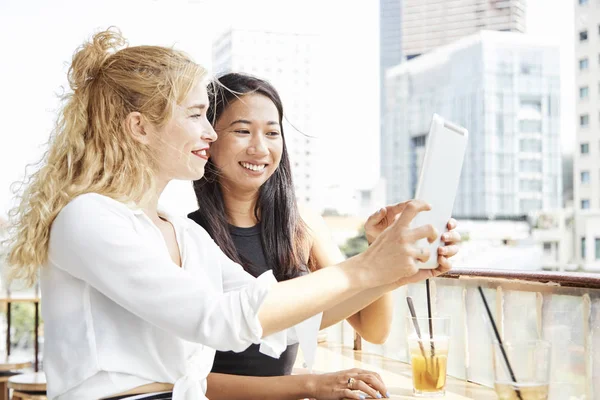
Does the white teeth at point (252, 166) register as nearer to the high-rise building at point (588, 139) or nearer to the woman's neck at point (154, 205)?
the woman's neck at point (154, 205)

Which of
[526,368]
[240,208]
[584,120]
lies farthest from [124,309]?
[584,120]

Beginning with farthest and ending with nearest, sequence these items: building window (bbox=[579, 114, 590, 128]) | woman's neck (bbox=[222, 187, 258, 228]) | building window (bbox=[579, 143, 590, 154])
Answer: building window (bbox=[579, 114, 590, 128]) < building window (bbox=[579, 143, 590, 154]) < woman's neck (bbox=[222, 187, 258, 228])

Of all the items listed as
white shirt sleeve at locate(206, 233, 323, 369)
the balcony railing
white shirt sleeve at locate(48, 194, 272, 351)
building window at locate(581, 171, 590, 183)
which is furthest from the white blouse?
building window at locate(581, 171, 590, 183)

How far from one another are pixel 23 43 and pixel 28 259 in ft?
108

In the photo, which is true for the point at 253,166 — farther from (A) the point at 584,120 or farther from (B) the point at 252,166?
(A) the point at 584,120

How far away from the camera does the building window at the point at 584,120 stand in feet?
162

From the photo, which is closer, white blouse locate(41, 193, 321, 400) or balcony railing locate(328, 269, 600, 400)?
white blouse locate(41, 193, 321, 400)

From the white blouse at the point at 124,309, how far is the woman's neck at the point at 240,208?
0.58 meters

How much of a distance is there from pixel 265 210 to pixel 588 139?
52.0m

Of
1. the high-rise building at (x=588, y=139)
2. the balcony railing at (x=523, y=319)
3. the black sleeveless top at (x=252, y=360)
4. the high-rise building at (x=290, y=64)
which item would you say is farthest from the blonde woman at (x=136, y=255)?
the high-rise building at (x=588, y=139)

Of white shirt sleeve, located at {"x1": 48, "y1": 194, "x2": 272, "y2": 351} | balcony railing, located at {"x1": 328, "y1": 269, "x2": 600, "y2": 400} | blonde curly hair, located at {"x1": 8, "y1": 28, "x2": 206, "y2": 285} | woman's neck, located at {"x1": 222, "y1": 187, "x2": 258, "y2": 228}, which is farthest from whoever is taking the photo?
woman's neck, located at {"x1": 222, "y1": 187, "x2": 258, "y2": 228}

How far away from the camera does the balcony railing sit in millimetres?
1340

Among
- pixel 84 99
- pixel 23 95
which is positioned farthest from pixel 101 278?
pixel 23 95

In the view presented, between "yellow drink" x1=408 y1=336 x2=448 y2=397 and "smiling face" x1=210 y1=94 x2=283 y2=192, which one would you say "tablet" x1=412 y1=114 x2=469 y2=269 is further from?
"smiling face" x1=210 y1=94 x2=283 y2=192
